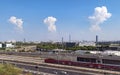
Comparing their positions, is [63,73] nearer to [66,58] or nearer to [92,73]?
[92,73]

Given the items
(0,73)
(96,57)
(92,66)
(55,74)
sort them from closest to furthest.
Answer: (0,73) → (55,74) → (92,66) → (96,57)

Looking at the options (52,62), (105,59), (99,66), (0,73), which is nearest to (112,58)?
(105,59)

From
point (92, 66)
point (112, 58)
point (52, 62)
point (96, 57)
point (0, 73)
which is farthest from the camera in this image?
point (52, 62)

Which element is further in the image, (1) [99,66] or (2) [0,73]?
(1) [99,66]

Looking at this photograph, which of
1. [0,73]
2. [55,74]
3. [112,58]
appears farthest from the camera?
[112,58]

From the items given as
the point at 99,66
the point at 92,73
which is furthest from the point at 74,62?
the point at 92,73

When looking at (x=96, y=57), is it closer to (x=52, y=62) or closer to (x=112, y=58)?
(x=112, y=58)

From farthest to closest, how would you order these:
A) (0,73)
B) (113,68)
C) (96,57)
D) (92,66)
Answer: (96,57) → (92,66) → (113,68) → (0,73)

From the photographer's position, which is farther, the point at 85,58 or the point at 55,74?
the point at 85,58
